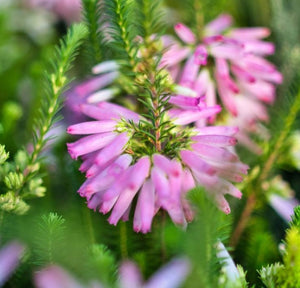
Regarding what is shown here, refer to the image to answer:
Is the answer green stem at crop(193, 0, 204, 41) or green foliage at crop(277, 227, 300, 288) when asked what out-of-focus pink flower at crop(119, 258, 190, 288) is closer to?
green foliage at crop(277, 227, 300, 288)

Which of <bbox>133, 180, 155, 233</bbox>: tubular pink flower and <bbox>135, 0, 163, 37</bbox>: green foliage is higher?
<bbox>135, 0, 163, 37</bbox>: green foliage

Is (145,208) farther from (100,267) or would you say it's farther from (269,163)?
(269,163)

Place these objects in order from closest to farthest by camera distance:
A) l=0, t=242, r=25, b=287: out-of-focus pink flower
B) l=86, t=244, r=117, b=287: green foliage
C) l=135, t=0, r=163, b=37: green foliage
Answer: l=86, t=244, r=117, b=287: green foliage < l=0, t=242, r=25, b=287: out-of-focus pink flower < l=135, t=0, r=163, b=37: green foliage

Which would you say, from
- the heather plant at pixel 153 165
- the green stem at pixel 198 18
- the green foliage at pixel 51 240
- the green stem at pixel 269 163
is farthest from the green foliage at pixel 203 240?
the green stem at pixel 198 18

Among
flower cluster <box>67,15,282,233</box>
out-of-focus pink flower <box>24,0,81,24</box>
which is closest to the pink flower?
flower cluster <box>67,15,282,233</box>

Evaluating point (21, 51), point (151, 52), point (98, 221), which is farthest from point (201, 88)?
point (21, 51)

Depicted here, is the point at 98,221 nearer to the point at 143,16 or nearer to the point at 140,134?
the point at 140,134
